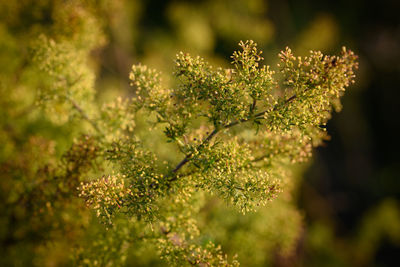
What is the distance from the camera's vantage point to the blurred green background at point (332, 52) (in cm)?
1170

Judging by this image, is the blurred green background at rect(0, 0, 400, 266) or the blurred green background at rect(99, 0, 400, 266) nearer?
the blurred green background at rect(0, 0, 400, 266)

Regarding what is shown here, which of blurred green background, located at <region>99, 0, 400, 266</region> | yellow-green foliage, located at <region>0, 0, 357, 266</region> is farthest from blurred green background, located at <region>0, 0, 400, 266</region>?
yellow-green foliage, located at <region>0, 0, 357, 266</region>

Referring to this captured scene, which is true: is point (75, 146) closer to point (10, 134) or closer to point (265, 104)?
point (265, 104)

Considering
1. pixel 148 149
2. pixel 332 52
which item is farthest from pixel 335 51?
pixel 148 149

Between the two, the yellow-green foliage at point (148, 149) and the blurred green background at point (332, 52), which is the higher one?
the blurred green background at point (332, 52)

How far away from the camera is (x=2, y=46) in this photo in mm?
6145

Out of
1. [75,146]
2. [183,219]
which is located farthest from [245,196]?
[75,146]

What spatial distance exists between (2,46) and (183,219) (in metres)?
5.80

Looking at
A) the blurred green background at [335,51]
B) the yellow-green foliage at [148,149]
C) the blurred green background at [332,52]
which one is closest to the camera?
the yellow-green foliage at [148,149]

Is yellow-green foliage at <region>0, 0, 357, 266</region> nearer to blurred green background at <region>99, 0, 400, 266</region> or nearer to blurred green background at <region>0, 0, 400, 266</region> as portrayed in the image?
blurred green background at <region>0, 0, 400, 266</region>

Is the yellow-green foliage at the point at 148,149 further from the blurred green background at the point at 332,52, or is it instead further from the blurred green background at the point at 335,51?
the blurred green background at the point at 335,51

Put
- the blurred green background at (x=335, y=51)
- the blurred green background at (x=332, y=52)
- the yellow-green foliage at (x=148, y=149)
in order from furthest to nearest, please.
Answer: the blurred green background at (x=335, y=51) < the blurred green background at (x=332, y=52) < the yellow-green foliage at (x=148, y=149)

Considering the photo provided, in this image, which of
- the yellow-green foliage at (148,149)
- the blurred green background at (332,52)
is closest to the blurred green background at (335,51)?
the blurred green background at (332,52)

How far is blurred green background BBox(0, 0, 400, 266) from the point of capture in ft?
38.4
